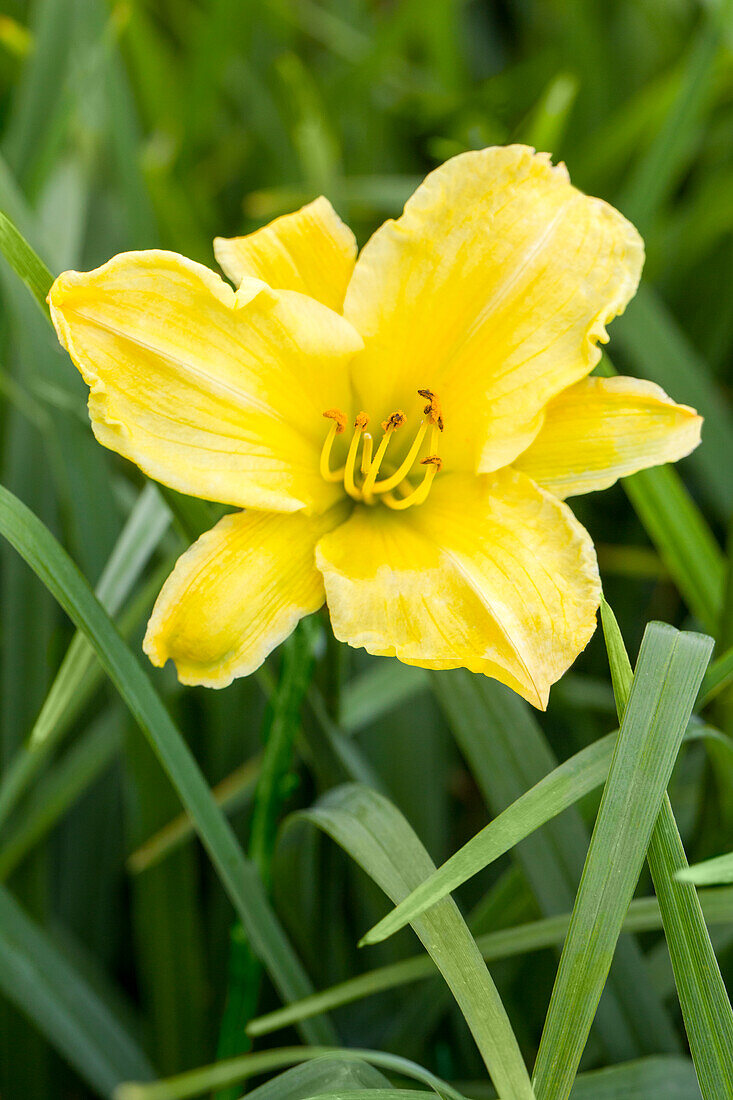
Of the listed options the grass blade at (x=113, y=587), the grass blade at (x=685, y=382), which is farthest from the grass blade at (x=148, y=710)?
the grass blade at (x=685, y=382)

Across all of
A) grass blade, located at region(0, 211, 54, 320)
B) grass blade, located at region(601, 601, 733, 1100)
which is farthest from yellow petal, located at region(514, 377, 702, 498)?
grass blade, located at region(0, 211, 54, 320)

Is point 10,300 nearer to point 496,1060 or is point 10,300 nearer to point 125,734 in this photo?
point 125,734

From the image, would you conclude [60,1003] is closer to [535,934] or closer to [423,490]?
[535,934]

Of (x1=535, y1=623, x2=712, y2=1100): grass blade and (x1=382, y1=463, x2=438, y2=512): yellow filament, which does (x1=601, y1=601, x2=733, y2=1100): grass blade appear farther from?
(x1=382, y1=463, x2=438, y2=512): yellow filament

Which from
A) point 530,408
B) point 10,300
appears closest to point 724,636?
point 530,408

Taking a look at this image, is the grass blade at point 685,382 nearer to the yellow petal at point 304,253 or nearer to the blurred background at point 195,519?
the blurred background at point 195,519

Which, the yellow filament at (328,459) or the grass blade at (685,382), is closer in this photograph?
the yellow filament at (328,459)

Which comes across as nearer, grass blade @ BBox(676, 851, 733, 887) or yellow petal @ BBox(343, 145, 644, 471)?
grass blade @ BBox(676, 851, 733, 887)
